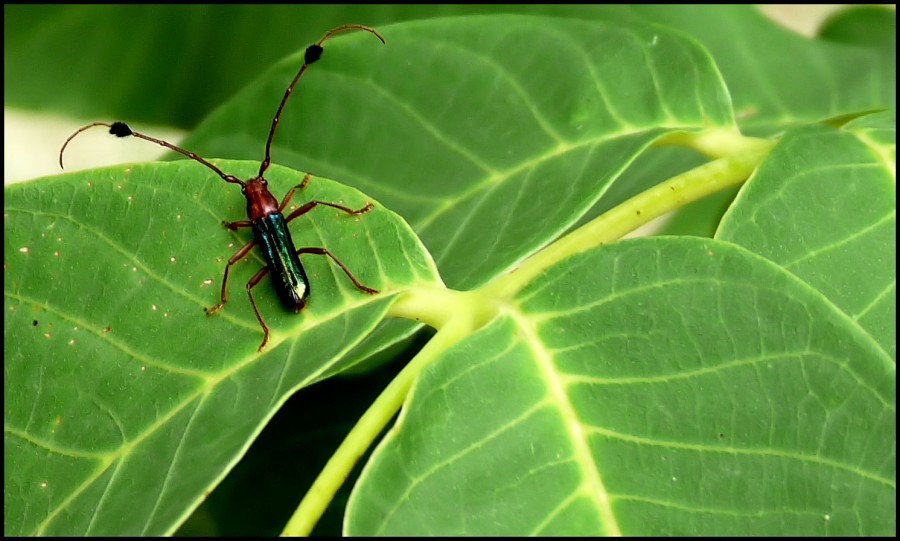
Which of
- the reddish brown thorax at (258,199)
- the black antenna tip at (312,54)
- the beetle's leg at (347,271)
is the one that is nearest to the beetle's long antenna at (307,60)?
the black antenna tip at (312,54)

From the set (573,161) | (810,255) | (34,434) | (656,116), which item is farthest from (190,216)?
(810,255)

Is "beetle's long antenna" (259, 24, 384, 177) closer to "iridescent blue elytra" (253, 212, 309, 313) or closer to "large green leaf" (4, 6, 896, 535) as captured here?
"large green leaf" (4, 6, 896, 535)

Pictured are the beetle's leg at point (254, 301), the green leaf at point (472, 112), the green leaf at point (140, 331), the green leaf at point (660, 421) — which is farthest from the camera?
the green leaf at point (472, 112)

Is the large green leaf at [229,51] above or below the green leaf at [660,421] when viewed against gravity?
above

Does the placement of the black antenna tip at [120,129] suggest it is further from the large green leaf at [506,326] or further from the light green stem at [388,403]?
the light green stem at [388,403]

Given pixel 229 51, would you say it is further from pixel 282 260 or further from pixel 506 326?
pixel 506 326

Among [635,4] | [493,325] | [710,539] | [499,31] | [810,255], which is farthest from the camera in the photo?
[635,4]

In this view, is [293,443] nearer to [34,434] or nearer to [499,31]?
[34,434]
